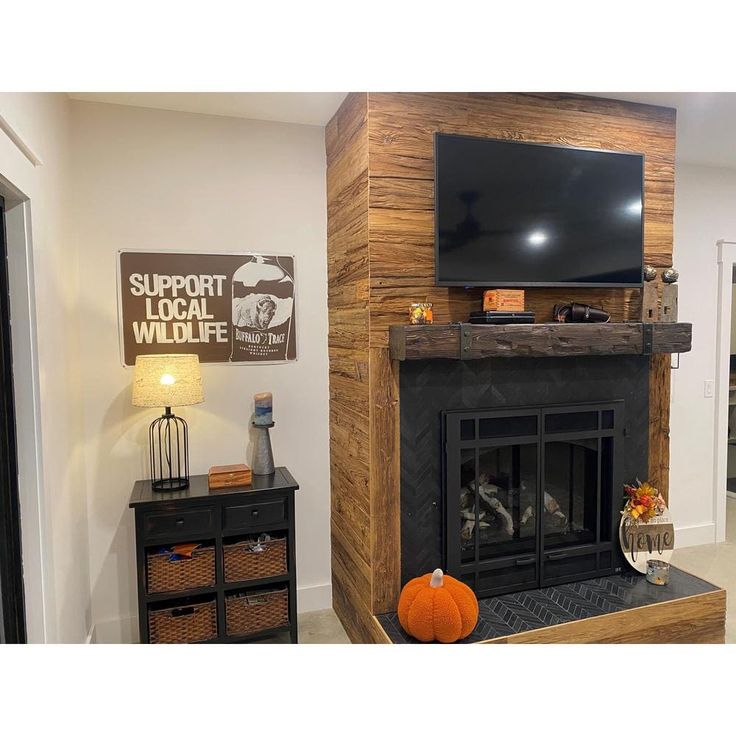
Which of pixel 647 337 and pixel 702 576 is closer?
pixel 647 337

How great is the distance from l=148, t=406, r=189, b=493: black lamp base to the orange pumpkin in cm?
121

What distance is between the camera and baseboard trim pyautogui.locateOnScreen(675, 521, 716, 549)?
3758 mm

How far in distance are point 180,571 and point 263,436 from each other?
0.70 metres

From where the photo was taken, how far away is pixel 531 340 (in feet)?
7.67

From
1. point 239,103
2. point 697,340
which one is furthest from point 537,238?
point 697,340

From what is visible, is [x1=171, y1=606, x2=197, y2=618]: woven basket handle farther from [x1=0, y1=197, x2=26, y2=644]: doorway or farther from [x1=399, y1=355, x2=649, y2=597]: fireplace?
[x1=399, y1=355, x2=649, y2=597]: fireplace

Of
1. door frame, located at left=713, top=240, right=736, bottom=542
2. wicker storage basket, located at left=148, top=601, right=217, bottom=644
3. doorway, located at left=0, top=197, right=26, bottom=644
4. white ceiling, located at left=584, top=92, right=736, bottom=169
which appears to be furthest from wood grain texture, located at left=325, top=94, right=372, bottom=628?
door frame, located at left=713, top=240, right=736, bottom=542

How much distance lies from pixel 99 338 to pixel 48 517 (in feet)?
3.11

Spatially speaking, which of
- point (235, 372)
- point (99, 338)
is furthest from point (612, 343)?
point (99, 338)

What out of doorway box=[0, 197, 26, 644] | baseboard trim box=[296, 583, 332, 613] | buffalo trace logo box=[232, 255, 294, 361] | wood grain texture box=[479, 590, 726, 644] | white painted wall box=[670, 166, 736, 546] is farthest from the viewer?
white painted wall box=[670, 166, 736, 546]

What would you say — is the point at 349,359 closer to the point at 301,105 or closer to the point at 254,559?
the point at 254,559

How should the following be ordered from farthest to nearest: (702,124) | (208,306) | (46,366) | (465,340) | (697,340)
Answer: (697,340), (702,124), (208,306), (465,340), (46,366)

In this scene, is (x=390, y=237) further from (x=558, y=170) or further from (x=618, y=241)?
(x=618, y=241)
